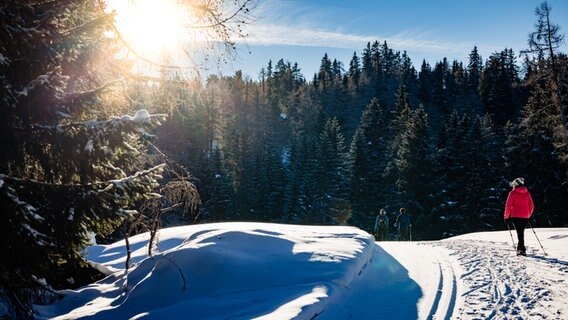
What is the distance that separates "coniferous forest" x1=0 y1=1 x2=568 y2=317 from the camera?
4824 mm

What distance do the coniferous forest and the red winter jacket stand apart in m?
8.09

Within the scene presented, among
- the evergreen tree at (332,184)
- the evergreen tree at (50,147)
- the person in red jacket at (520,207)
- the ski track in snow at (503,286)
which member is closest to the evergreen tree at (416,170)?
the evergreen tree at (332,184)

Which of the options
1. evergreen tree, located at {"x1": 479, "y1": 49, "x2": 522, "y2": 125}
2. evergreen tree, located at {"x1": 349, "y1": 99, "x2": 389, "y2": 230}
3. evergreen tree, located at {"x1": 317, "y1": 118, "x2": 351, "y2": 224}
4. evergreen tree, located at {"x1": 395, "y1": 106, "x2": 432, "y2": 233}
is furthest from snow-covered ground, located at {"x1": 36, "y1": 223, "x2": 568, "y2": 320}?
evergreen tree, located at {"x1": 479, "y1": 49, "x2": 522, "y2": 125}

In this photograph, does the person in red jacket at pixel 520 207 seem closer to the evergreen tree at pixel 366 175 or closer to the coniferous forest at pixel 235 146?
the coniferous forest at pixel 235 146

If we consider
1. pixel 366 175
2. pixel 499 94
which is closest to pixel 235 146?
pixel 366 175

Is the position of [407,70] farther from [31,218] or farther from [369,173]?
[31,218]

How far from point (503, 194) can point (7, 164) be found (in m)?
41.3

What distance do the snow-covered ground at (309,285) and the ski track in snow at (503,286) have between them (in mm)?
16

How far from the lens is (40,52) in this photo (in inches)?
196

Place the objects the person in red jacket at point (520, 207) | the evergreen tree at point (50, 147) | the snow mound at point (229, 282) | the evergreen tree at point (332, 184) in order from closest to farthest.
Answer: the evergreen tree at point (50, 147)
the snow mound at point (229, 282)
the person in red jacket at point (520, 207)
the evergreen tree at point (332, 184)

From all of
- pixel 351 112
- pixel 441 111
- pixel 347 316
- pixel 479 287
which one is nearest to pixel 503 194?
pixel 479 287

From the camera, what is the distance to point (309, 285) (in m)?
6.66

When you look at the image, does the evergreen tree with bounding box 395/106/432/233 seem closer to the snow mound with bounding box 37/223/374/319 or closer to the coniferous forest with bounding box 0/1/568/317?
the coniferous forest with bounding box 0/1/568/317

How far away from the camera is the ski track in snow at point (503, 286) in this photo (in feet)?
20.4
